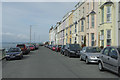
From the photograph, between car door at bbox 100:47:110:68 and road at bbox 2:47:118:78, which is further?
car door at bbox 100:47:110:68

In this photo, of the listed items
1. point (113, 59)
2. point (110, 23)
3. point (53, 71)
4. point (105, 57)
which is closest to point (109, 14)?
point (110, 23)

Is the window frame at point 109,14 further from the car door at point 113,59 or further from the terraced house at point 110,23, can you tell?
the car door at point 113,59

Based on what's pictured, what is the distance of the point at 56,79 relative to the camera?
7.73 m

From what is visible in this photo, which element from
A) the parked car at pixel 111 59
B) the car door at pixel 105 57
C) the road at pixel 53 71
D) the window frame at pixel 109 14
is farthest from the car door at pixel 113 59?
the window frame at pixel 109 14

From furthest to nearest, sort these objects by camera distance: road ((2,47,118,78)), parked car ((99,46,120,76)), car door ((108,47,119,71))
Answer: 1. road ((2,47,118,78))
2. car door ((108,47,119,71))
3. parked car ((99,46,120,76))

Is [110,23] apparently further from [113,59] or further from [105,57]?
[113,59]

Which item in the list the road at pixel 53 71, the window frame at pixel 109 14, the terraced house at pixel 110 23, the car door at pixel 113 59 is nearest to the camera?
the car door at pixel 113 59

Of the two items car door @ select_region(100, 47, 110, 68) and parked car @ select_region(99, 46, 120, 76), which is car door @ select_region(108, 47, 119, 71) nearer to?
parked car @ select_region(99, 46, 120, 76)

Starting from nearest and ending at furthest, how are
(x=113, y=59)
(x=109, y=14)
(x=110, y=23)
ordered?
(x=113, y=59)
(x=110, y=23)
(x=109, y=14)

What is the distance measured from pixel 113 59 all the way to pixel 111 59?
0.76 feet

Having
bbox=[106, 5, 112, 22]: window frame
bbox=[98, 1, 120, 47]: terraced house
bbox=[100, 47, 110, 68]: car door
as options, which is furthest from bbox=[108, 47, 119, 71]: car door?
bbox=[106, 5, 112, 22]: window frame

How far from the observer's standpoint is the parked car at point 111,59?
824 centimetres

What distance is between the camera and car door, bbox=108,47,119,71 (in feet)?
27.4

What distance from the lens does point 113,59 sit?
339 inches
